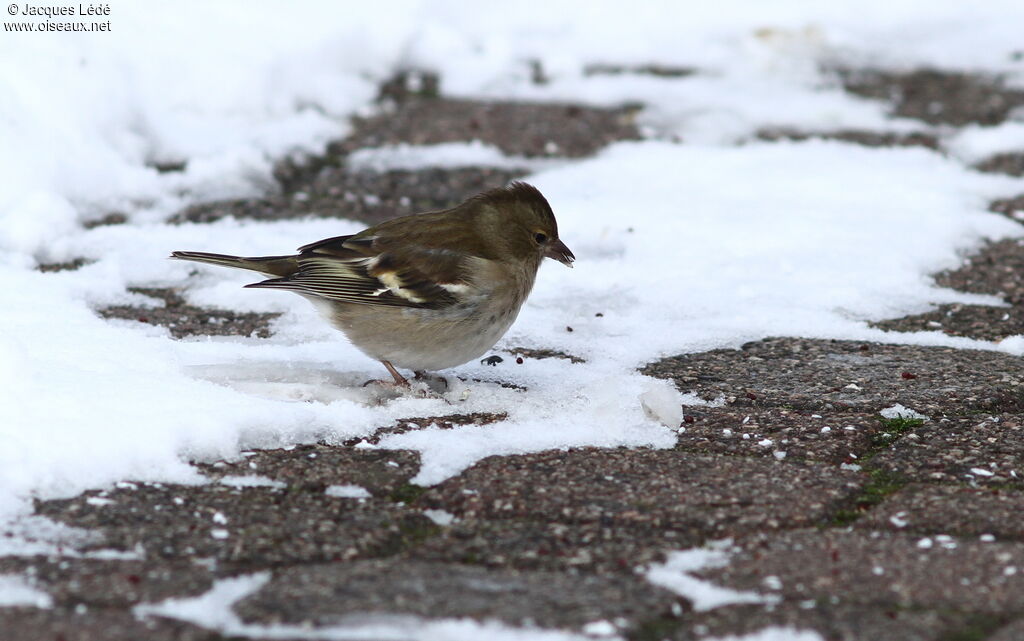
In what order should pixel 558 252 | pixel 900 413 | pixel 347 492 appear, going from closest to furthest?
pixel 347 492, pixel 900 413, pixel 558 252

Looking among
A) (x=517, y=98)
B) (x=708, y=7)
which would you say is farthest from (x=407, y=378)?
(x=708, y=7)

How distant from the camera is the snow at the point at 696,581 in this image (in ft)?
9.99

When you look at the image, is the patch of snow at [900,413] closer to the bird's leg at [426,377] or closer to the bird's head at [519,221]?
the bird's head at [519,221]

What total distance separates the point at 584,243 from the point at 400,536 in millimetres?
3485

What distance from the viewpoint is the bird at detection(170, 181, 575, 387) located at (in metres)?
4.79

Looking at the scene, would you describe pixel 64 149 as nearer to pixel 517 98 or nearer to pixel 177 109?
pixel 177 109

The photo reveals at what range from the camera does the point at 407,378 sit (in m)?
5.32

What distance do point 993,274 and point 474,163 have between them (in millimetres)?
3190

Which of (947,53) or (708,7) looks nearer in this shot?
(947,53)

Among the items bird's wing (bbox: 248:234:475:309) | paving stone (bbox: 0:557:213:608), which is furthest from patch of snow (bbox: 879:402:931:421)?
paving stone (bbox: 0:557:213:608)

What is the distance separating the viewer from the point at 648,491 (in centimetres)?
379

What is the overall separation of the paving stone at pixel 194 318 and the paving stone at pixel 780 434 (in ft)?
6.64

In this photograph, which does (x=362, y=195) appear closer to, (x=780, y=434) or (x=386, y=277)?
(x=386, y=277)

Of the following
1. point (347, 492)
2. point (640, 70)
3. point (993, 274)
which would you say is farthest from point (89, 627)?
point (640, 70)
